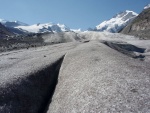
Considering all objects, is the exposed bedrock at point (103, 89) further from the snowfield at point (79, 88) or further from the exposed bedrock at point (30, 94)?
the exposed bedrock at point (30, 94)

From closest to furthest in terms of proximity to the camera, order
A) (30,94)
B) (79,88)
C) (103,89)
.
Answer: (103,89), (79,88), (30,94)

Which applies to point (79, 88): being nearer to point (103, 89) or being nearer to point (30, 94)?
point (103, 89)

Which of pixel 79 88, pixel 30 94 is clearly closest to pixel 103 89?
pixel 79 88

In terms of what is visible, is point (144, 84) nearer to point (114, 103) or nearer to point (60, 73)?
point (114, 103)

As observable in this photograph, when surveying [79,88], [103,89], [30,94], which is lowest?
[30,94]

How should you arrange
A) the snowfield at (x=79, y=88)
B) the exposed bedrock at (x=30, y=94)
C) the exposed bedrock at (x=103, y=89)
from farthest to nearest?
1. the exposed bedrock at (x=30, y=94)
2. the snowfield at (x=79, y=88)
3. the exposed bedrock at (x=103, y=89)

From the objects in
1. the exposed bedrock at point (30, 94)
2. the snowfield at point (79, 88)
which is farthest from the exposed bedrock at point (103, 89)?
the exposed bedrock at point (30, 94)

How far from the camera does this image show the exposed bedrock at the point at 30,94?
20141 millimetres

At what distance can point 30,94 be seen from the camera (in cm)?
2275

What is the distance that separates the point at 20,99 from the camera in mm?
21188

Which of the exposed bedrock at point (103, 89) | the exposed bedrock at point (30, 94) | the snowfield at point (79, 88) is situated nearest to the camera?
the exposed bedrock at point (103, 89)

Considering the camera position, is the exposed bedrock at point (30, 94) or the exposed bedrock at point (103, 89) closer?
the exposed bedrock at point (103, 89)

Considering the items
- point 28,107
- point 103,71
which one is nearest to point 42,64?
point 103,71

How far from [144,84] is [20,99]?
9304 millimetres
